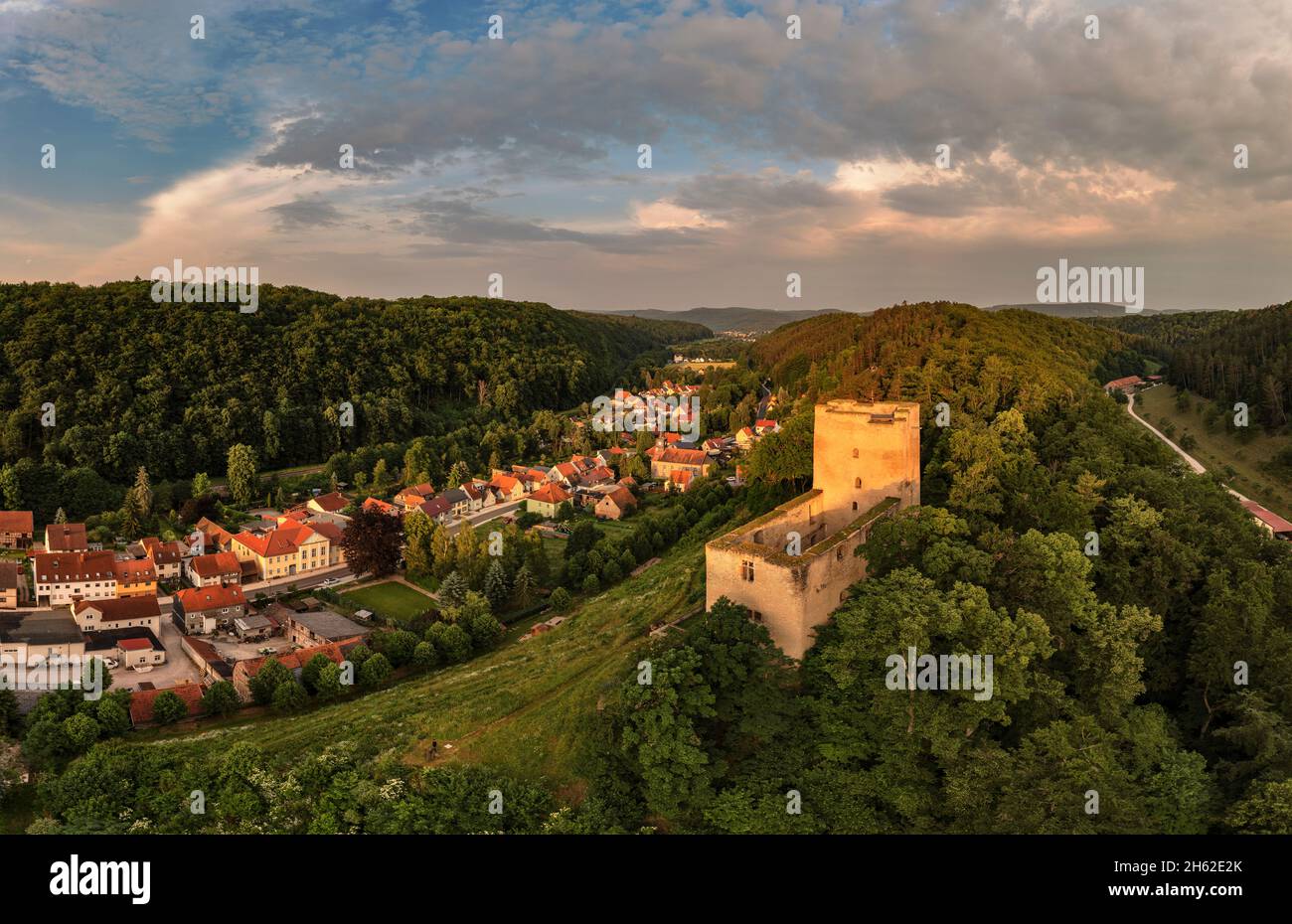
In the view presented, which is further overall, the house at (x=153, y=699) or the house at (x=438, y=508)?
the house at (x=438, y=508)

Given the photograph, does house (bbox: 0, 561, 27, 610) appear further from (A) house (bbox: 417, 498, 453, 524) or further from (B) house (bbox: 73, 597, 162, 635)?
(A) house (bbox: 417, 498, 453, 524)

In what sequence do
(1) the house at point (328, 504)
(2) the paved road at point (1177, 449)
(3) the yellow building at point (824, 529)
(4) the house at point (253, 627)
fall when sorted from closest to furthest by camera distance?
(3) the yellow building at point (824, 529) < (4) the house at point (253, 627) < (2) the paved road at point (1177, 449) < (1) the house at point (328, 504)

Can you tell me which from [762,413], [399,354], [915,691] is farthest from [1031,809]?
[399,354]

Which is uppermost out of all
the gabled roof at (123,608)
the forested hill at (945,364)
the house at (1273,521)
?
the forested hill at (945,364)

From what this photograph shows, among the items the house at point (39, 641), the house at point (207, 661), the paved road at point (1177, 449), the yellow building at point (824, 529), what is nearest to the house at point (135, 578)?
the house at point (39, 641)

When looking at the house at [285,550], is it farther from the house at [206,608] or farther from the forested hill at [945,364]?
the forested hill at [945,364]

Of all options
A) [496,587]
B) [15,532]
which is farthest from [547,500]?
[15,532]

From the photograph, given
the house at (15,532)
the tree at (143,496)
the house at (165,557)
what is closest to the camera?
the house at (165,557)
